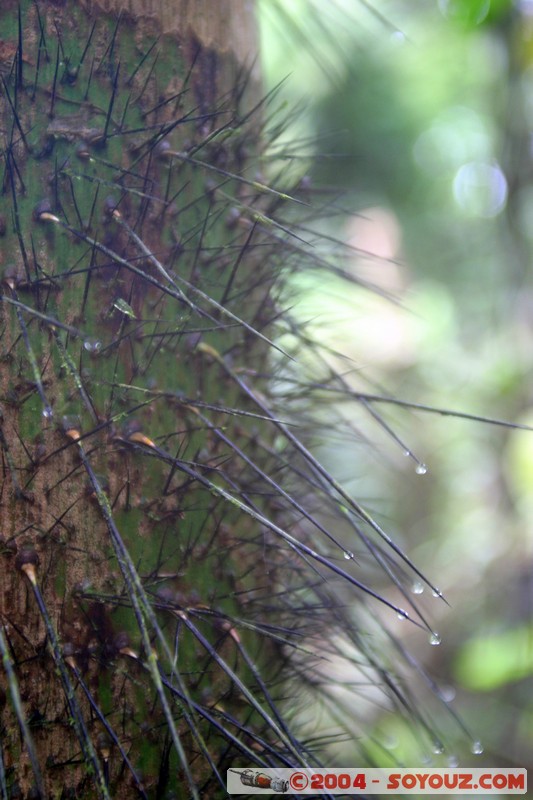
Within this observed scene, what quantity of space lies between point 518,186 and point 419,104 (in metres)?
1.48

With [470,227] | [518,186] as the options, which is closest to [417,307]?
[470,227]

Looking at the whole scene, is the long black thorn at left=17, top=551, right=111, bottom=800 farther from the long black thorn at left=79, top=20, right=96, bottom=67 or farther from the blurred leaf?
the blurred leaf

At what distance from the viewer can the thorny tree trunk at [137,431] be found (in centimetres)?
56

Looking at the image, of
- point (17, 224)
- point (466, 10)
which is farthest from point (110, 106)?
point (466, 10)

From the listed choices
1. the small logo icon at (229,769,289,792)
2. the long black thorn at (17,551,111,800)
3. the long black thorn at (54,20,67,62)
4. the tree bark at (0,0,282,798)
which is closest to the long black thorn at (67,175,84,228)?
the tree bark at (0,0,282,798)

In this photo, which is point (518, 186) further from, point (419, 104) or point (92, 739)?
point (92, 739)

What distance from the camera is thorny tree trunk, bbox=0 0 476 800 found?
557mm

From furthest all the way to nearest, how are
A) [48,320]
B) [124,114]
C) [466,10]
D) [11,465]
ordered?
1. [466,10]
2. [124,114]
3. [11,465]
4. [48,320]

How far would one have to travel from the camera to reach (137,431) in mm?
628

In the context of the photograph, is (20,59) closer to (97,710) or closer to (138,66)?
(138,66)

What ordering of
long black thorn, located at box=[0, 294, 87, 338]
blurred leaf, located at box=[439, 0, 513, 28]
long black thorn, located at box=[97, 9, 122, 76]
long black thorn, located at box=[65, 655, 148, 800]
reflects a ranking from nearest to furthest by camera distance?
long black thorn, located at box=[0, 294, 87, 338] < long black thorn, located at box=[65, 655, 148, 800] < long black thorn, located at box=[97, 9, 122, 76] < blurred leaf, located at box=[439, 0, 513, 28]

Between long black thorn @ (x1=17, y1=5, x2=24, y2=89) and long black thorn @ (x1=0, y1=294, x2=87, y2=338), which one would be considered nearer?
long black thorn @ (x1=0, y1=294, x2=87, y2=338)

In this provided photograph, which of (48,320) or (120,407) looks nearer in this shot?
(48,320)

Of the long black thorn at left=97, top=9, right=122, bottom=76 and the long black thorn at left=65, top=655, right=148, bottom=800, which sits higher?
the long black thorn at left=97, top=9, right=122, bottom=76
